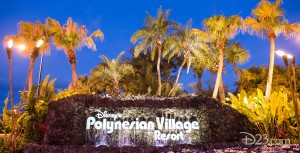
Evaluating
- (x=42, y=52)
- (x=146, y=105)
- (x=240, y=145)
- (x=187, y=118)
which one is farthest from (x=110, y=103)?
(x=42, y=52)

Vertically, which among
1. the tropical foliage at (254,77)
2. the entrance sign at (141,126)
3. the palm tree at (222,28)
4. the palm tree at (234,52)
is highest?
the palm tree at (222,28)

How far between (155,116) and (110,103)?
164 centimetres

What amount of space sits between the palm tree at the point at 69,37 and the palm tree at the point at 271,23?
524 inches

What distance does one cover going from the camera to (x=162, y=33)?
37656 mm

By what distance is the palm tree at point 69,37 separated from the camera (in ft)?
102

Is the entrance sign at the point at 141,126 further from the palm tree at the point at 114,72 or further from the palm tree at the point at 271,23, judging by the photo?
the palm tree at the point at 114,72

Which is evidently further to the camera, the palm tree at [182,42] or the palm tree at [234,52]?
the palm tree at [182,42]

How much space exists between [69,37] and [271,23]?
15.8 meters

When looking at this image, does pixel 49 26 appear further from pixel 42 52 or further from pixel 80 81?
pixel 80 81

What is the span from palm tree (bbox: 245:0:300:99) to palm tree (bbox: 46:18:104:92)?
13.3 meters

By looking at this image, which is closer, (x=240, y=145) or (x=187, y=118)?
(x=240, y=145)

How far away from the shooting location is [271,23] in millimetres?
28375

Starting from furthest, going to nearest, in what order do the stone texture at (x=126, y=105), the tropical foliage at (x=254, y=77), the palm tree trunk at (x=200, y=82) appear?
the palm tree trunk at (x=200, y=82) < the tropical foliage at (x=254, y=77) < the stone texture at (x=126, y=105)

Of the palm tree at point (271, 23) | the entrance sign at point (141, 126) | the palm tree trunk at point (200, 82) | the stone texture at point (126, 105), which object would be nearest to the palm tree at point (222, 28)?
the palm tree at point (271, 23)
